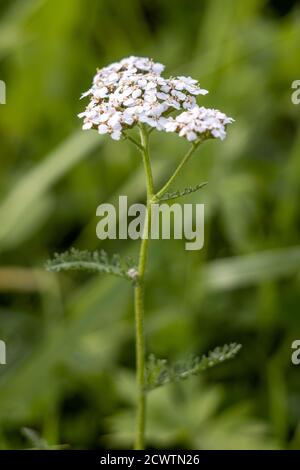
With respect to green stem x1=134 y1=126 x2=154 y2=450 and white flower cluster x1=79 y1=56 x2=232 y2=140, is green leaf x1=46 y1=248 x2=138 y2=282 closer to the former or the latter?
green stem x1=134 y1=126 x2=154 y2=450

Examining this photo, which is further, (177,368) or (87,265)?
(177,368)

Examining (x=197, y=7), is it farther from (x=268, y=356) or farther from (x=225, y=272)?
(x=268, y=356)

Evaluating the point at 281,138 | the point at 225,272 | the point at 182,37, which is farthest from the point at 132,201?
the point at 182,37

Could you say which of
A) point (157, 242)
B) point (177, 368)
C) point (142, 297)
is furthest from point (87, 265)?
point (157, 242)

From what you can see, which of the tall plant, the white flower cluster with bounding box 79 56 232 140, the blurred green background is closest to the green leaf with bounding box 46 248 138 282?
the tall plant

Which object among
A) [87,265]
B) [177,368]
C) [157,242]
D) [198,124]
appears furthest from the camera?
[157,242]

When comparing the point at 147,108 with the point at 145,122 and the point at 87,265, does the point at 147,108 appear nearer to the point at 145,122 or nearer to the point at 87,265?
the point at 145,122
